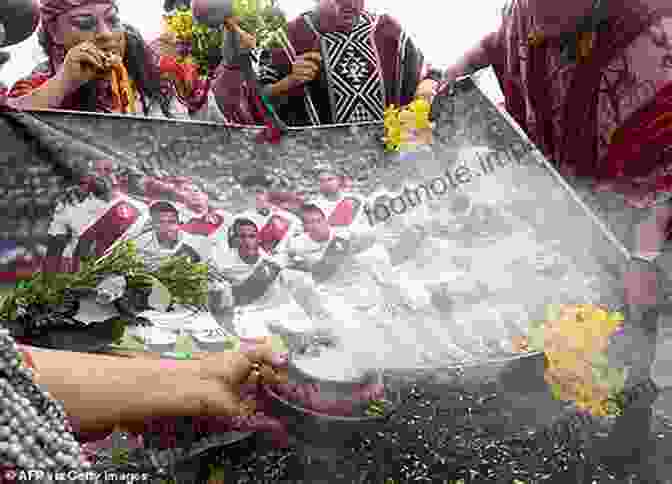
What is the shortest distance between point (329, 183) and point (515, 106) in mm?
478

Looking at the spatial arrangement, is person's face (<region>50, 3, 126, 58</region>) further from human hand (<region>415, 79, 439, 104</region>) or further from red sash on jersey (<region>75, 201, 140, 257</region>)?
human hand (<region>415, 79, 439, 104</region>)

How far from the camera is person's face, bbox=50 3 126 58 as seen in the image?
4.91 feet

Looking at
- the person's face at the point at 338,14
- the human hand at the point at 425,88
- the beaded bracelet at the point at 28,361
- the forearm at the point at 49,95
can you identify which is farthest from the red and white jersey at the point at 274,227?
the person's face at the point at 338,14

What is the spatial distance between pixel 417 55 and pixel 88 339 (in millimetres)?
1624

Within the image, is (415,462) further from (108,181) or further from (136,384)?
(108,181)

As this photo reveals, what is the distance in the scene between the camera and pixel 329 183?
1.52 meters

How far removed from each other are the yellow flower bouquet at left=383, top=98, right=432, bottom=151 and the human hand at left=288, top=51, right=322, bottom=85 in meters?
0.43

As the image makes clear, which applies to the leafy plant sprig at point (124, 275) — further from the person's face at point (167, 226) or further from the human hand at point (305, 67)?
the human hand at point (305, 67)

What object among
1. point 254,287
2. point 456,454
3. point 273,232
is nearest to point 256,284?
point 254,287

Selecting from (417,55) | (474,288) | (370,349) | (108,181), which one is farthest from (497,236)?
(417,55)

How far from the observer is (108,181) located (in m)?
1.27

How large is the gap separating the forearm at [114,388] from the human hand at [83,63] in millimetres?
762

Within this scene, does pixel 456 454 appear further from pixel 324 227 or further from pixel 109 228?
pixel 109 228

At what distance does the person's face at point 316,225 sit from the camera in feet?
4.50
